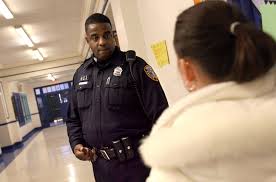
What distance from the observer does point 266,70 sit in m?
0.77

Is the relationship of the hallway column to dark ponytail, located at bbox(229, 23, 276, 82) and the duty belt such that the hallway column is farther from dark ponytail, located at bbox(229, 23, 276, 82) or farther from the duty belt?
dark ponytail, located at bbox(229, 23, 276, 82)

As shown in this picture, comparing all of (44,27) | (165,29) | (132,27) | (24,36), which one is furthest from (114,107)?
(24,36)

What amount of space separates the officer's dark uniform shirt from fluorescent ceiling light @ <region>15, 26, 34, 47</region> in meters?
5.95

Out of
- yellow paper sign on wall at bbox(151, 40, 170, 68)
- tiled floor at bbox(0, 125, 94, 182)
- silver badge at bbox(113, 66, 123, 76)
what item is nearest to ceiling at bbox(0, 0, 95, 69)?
tiled floor at bbox(0, 125, 94, 182)

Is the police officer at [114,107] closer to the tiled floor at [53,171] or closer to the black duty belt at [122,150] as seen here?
the black duty belt at [122,150]

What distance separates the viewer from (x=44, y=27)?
8.10 metres

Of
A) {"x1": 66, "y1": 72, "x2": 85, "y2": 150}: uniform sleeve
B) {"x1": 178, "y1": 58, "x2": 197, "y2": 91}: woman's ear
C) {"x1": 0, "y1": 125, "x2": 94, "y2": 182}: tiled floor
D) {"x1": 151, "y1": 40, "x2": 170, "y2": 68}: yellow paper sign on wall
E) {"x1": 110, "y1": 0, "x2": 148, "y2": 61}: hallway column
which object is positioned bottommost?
{"x1": 0, "y1": 125, "x2": 94, "y2": 182}: tiled floor

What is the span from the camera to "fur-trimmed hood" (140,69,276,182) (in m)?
0.73

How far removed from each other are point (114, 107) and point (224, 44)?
1.25 m

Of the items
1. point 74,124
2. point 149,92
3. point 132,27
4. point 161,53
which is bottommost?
point 74,124

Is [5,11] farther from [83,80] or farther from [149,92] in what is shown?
[149,92]

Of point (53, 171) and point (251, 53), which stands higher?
point (251, 53)

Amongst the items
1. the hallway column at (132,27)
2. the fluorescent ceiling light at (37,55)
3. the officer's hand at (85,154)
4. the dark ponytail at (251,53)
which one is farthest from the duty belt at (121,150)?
the fluorescent ceiling light at (37,55)

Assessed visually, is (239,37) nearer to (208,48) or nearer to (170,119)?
(208,48)
